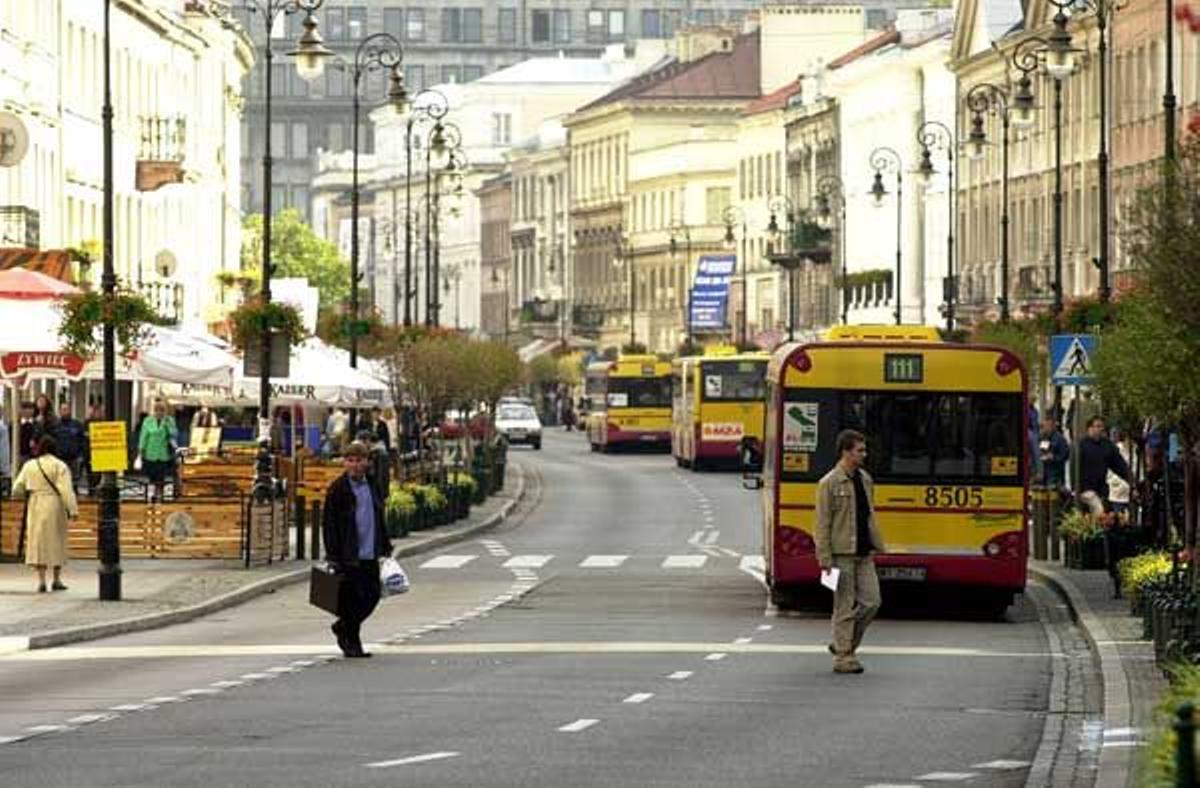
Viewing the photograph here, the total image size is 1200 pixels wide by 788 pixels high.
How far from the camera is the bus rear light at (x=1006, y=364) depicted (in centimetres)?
3712

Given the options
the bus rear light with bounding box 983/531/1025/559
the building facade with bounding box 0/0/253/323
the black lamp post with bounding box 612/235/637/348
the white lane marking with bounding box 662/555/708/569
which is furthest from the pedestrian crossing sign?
the black lamp post with bounding box 612/235/637/348

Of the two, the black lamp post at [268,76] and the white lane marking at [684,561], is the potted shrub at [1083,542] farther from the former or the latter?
the black lamp post at [268,76]

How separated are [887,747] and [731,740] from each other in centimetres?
86

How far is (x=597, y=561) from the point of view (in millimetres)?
50656

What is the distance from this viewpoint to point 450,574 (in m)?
46.4

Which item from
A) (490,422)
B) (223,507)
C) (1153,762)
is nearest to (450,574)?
(223,507)

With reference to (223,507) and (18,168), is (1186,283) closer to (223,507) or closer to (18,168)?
(223,507)

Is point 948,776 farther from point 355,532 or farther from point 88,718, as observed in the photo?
point 355,532

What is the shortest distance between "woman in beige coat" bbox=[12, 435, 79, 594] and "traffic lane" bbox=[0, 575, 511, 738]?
1.96 meters

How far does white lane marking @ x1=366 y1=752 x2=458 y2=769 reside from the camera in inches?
806

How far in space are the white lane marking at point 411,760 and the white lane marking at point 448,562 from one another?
27154 millimetres

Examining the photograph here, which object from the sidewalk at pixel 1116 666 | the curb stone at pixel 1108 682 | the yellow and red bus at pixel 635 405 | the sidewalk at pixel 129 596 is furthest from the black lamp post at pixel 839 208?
the curb stone at pixel 1108 682

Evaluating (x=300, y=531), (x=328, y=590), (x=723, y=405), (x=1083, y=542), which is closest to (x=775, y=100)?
(x=723, y=405)

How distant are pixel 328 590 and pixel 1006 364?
9020 mm
